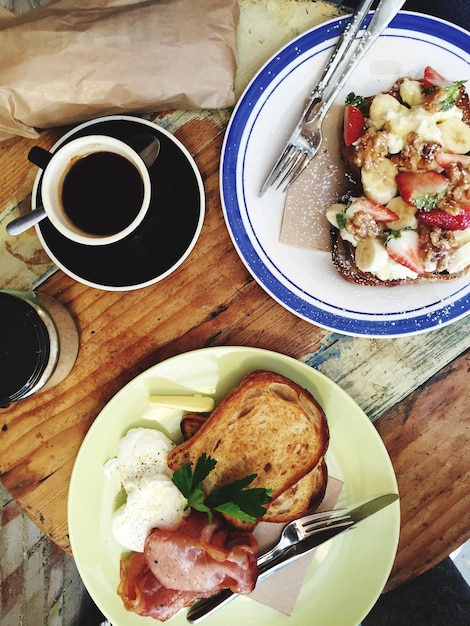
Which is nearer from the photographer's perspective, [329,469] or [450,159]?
[450,159]

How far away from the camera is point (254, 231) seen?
119 cm

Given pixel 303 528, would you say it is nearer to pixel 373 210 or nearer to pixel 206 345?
pixel 206 345

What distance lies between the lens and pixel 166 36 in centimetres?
112

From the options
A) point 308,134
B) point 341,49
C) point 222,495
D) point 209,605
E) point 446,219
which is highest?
point 341,49

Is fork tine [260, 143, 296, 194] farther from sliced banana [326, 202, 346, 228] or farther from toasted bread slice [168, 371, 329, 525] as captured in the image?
toasted bread slice [168, 371, 329, 525]

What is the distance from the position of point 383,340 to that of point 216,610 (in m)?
0.69

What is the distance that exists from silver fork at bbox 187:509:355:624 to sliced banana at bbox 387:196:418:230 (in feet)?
2.02

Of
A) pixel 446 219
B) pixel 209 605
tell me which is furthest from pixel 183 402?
pixel 446 219

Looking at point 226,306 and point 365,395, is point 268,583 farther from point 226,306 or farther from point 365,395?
point 226,306

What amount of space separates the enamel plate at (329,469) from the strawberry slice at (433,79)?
61 cm

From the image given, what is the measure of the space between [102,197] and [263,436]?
1.91ft

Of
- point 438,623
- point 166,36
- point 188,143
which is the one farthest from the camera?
point 438,623

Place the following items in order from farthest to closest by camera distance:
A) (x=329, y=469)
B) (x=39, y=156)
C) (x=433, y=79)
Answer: (x=329, y=469), (x=433, y=79), (x=39, y=156)

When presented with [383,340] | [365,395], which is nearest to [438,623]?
[365,395]
